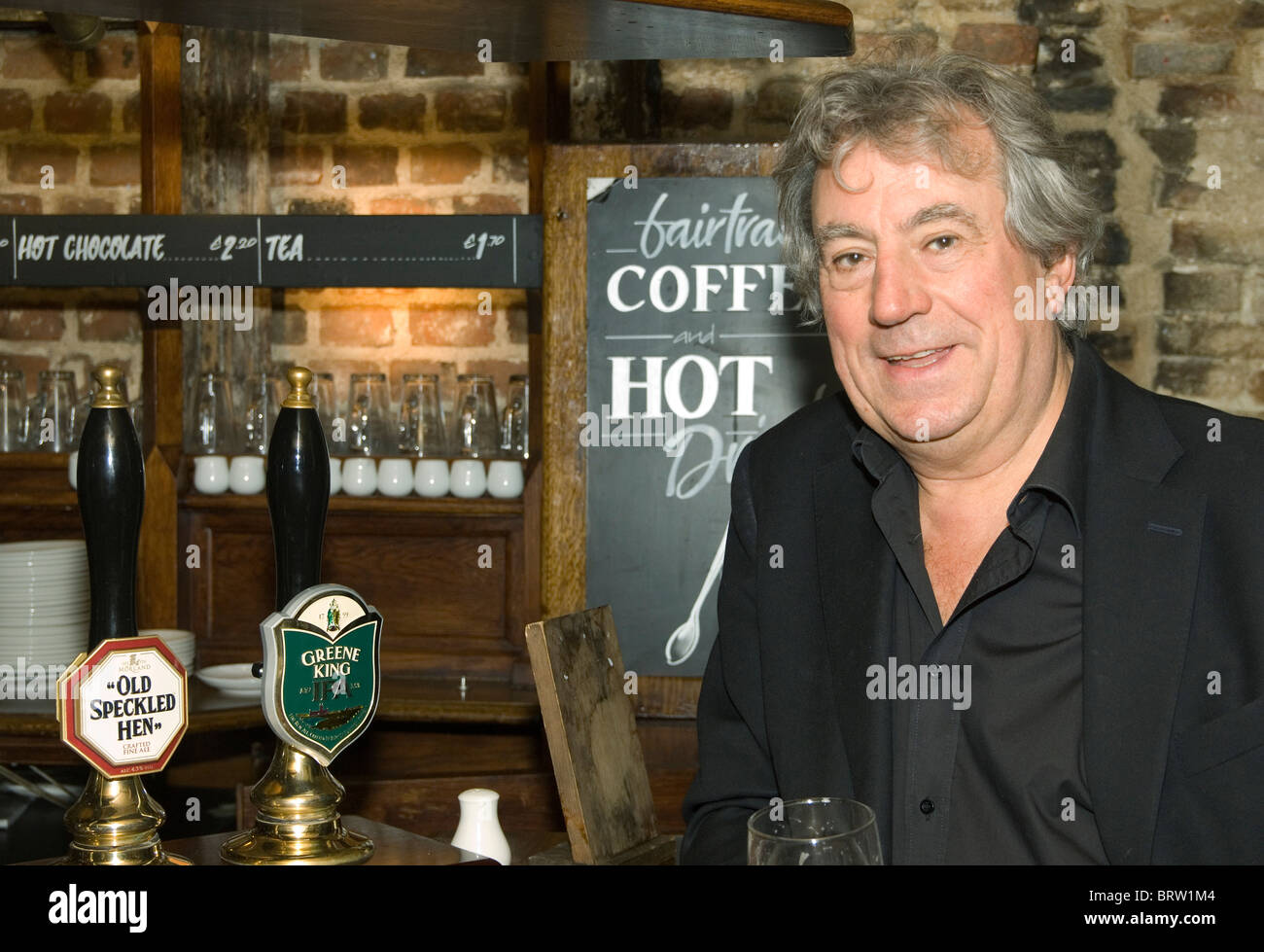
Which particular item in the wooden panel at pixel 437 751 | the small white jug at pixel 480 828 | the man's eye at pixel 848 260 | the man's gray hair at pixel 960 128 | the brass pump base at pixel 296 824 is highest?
the man's gray hair at pixel 960 128

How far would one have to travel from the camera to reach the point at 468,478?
10.3 ft

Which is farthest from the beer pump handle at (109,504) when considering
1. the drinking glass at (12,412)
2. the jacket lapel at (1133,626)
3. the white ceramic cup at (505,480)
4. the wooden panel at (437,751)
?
the drinking glass at (12,412)

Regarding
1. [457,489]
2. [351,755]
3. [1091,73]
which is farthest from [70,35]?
[1091,73]

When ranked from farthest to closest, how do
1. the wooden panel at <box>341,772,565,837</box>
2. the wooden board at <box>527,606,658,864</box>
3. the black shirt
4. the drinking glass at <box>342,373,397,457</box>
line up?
the drinking glass at <box>342,373,397,457</box> → the wooden panel at <box>341,772,565,837</box> → the wooden board at <box>527,606,658,864</box> → the black shirt

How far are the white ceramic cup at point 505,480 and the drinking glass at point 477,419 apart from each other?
104 millimetres

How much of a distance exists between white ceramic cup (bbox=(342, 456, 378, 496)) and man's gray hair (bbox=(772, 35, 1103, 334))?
180 centimetres

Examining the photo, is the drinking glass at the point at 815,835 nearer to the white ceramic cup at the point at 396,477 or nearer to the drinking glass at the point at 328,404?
the white ceramic cup at the point at 396,477

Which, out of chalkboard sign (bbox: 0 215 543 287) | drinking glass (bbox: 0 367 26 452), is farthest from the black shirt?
drinking glass (bbox: 0 367 26 452)

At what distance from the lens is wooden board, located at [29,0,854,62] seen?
1.44 meters

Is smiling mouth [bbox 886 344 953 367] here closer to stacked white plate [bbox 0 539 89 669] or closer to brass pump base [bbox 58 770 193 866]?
brass pump base [bbox 58 770 193 866]

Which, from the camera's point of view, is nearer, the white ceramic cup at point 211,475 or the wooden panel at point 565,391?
the wooden panel at point 565,391

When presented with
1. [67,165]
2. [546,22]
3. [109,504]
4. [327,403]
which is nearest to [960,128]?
[546,22]

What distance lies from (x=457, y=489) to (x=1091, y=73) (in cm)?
182

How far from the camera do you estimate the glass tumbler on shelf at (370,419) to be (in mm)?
3275
